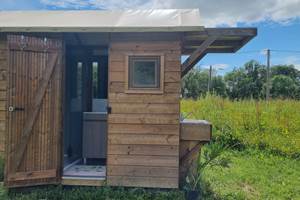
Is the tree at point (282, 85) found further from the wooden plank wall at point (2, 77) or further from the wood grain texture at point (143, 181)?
the wooden plank wall at point (2, 77)

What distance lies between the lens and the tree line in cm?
3578

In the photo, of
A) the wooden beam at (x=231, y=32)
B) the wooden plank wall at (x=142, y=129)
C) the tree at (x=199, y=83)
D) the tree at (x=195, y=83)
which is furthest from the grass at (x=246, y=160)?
the tree at (x=199, y=83)

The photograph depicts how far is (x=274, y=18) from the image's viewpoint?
2397 centimetres

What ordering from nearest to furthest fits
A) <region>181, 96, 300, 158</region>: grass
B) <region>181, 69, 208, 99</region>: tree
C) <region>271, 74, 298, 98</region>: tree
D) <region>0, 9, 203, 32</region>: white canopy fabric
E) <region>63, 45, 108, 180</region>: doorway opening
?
<region>0, 9, 203, 32</region>: white canopy fabric
<region>63, 45, 108, 180</region>: doorway opening
<region>181, 96, 300, 158</region>: grass
<region>181, 69, 208, 99</region>: tree
<region>271, 74, 298, 98</region>: tree

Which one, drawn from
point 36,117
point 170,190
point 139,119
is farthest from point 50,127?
point 170,190

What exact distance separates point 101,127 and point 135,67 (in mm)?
1486

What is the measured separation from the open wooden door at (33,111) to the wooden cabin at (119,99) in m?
0.01

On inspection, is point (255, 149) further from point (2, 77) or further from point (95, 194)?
point (2, 77)

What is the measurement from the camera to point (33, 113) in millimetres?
4266

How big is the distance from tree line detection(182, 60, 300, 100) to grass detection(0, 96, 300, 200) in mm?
24719

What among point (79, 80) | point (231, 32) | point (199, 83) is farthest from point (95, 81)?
point (199, 83)

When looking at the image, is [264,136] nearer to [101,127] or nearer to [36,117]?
[101,127]

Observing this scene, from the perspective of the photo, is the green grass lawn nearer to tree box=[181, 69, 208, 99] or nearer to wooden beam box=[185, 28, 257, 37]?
wooden beam box=[185, 28, 257, 37]

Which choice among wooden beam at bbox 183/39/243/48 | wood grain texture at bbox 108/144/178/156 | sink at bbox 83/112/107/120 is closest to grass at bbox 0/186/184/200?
wood grain texture at bbox 108/144/178/156
